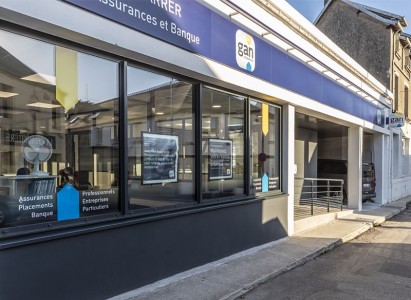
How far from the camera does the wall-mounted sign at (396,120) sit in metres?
16.1

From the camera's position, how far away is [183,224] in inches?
216

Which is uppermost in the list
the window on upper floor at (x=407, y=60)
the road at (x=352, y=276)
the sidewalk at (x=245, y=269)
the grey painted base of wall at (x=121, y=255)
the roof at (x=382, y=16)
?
the roof at (x=382, y=16)

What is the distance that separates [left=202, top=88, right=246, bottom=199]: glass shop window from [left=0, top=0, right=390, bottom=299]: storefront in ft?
0.10

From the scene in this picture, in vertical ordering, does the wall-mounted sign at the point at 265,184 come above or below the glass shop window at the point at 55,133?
below

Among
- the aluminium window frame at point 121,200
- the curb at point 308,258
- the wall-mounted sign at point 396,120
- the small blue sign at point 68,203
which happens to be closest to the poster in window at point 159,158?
the aluminium window frame at point 121,200

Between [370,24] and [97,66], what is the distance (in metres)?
18.0

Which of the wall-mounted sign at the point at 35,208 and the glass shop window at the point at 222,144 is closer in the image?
the wall-mounted sign at the point at 35,208

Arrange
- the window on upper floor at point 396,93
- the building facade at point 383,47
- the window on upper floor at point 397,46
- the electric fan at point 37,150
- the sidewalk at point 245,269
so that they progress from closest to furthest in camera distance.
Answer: the electric fan at point 37,150
the sidewalk at point 245,269
the building facade at point 383,47
the window on upper floor at point 397,46
the window on upper floor at point 396,93

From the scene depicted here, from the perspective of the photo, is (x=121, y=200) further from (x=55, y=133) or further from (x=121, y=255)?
(x=55, y=133)

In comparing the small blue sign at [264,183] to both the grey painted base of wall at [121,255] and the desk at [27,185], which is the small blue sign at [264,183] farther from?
the desk at [27,185]

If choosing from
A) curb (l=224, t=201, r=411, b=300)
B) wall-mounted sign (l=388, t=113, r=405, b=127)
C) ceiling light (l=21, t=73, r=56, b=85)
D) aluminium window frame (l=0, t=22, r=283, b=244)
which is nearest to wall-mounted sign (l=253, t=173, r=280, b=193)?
aluminium window frame (l=0, t=22, r=283, b=244)

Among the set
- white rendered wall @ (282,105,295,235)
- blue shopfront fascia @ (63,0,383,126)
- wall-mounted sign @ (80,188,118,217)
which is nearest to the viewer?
wall-mounted sign @ (80,188,118,217)

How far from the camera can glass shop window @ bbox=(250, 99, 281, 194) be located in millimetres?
7484

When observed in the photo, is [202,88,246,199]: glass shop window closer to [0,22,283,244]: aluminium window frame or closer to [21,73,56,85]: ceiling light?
[0,22,283,244]: aluminium window frame
